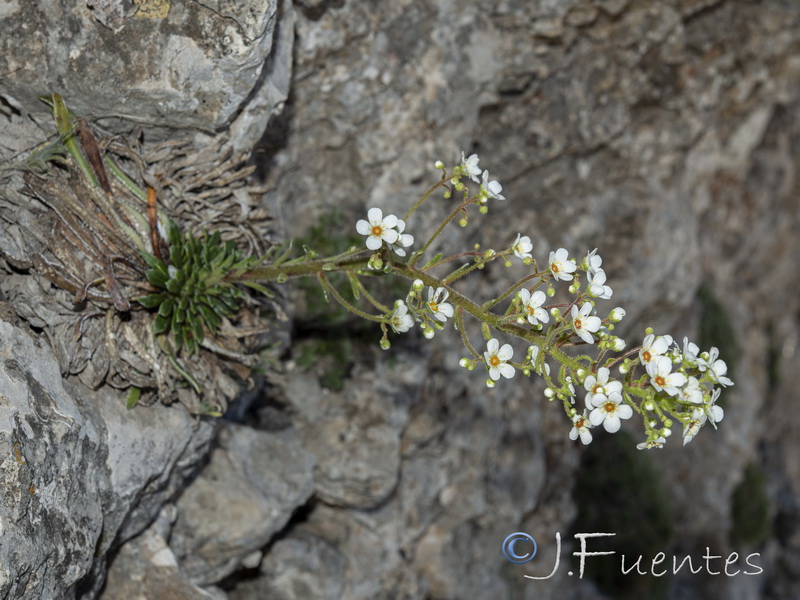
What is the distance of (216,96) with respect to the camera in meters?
4.08

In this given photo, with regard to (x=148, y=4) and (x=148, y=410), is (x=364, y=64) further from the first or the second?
(x=148, y=410)

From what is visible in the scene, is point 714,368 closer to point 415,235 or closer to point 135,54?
point 135,54

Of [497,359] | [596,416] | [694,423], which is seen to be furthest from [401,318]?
[694,423]

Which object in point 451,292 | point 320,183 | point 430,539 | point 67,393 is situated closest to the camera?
point 451,292

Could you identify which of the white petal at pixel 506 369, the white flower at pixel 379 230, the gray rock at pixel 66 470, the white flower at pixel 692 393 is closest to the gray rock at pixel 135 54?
the gray rock at pixel 66 470

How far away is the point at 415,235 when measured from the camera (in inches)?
229

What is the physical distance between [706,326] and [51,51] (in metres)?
8.53

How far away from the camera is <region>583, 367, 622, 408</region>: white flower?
2844 mm

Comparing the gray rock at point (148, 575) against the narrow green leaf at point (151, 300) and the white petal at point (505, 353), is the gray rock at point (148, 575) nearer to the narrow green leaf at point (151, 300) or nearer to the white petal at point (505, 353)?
the narrow green leaf at point (151, 300)

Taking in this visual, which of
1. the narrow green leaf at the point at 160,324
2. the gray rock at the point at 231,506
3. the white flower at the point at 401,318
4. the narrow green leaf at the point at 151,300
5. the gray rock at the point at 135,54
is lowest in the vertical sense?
the gray rock at the point at 231,506

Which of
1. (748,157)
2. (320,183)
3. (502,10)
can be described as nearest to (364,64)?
(320,183)

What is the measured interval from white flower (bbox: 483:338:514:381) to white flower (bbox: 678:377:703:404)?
2.00 ft
